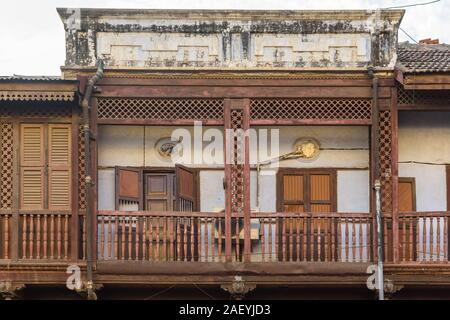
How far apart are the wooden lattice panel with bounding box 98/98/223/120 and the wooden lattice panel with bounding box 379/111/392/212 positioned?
241 centimetres

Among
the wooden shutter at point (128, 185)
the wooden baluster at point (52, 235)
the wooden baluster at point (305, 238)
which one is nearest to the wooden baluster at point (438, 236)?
the wooden baluster at point (305, 238)

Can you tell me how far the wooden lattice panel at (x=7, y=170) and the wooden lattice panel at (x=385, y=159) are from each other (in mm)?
5450

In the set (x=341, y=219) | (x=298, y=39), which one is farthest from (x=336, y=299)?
(x=298, y=39)

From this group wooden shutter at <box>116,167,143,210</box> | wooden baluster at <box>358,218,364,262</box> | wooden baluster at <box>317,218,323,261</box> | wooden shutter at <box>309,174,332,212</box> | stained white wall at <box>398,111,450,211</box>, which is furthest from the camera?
stained white wall at <box>398,111,450,211</box>

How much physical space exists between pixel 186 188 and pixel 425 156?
3.86 meters

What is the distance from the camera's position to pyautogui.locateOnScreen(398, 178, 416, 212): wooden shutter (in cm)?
1880

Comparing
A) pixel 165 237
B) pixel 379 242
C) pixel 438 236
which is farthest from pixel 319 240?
pixel 165 237

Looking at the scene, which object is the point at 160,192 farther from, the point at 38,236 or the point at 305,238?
the point at 305,238

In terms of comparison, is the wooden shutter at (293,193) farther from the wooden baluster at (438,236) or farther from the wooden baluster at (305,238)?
the wooden baluster at (438,236)

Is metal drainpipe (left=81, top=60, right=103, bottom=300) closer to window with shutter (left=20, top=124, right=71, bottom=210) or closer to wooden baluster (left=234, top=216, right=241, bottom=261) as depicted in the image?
window with shutter (left=20, top=124, right=71, bottom=210)

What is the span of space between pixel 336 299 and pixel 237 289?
1749mm

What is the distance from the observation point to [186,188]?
715 inches

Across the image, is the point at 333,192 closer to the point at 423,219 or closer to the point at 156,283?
the point at 423,219

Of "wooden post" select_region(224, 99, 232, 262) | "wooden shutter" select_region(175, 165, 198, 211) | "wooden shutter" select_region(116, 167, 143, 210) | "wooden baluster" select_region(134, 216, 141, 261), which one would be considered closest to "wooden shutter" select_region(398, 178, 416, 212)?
"wooden post" select_region(224, 99, 232, 262)
